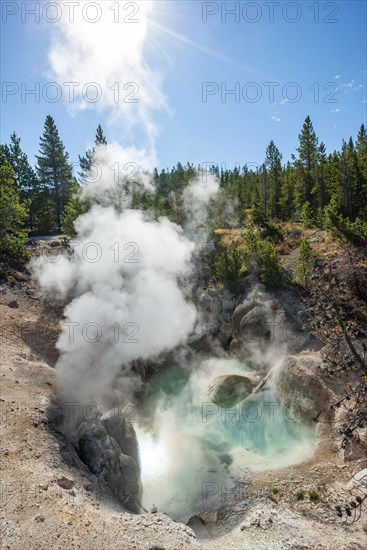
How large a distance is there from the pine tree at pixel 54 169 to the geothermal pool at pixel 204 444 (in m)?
36.2

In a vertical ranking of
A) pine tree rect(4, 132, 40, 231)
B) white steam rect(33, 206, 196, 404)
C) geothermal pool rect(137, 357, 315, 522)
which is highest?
pine tree rect(4, 132, 40, 231)

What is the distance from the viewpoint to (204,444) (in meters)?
15.2

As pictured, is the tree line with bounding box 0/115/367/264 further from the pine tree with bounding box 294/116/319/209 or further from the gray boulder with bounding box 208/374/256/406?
the gray boulder with bounding box 208/374/256/406

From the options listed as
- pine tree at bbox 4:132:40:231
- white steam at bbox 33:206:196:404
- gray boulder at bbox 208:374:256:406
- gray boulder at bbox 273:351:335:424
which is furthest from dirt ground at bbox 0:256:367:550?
pine tree at bbox 4:132:40:231

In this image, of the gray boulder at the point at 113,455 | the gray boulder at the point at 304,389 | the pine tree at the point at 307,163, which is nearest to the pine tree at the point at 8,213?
the gray boulder at the point at 113,455

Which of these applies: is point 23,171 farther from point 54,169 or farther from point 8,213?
point 8,213

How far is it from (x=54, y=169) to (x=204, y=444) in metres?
43.7

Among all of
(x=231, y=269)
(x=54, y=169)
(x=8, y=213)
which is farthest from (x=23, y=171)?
(x=231, y=269)

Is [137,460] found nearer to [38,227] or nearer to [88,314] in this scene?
[88,314]

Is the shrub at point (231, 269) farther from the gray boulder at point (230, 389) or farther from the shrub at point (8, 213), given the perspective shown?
the shrub at point (8, 213)

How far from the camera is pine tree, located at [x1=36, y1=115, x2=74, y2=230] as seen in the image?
46562 millimetres

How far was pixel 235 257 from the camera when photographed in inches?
1050

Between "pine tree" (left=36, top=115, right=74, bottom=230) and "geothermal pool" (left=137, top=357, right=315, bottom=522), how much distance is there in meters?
36.2

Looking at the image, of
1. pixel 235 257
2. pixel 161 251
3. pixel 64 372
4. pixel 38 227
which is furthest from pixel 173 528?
pixel 38 227
